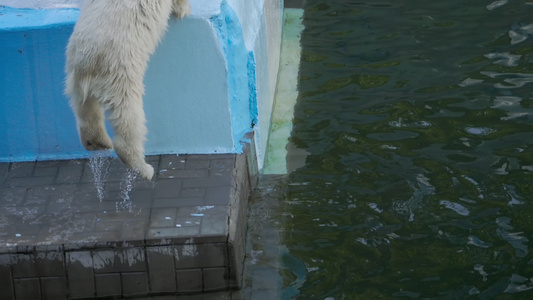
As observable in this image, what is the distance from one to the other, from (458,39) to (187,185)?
11.5 ft

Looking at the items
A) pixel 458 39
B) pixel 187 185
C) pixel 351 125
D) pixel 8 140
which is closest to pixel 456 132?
pixel 351 125

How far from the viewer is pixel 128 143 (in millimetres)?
4254

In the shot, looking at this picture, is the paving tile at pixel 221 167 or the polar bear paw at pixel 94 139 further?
the paving tile at pixel 221 167

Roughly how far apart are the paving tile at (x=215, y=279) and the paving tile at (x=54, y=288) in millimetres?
747

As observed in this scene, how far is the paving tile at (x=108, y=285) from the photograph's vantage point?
4.28 metres

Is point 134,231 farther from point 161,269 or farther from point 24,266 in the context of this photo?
point 24,266

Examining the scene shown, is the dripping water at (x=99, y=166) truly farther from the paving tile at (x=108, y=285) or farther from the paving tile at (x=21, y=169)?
the paving tile at (x=108, y=285)

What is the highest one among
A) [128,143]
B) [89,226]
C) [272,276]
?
[128,143]

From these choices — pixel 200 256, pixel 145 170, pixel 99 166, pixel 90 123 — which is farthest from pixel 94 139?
pixel 200 256

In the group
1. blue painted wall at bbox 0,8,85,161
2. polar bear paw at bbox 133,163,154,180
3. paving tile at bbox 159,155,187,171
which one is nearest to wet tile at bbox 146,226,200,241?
polar bear paw at bbox 133,163,154,180

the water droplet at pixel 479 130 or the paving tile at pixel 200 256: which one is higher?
the water droplet at pixel 479 130

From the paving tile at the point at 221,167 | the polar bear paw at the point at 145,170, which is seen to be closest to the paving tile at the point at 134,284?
the polar bear paw at the point at 145,170

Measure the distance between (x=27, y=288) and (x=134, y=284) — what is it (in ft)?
1.86

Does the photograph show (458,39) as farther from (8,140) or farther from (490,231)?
(8,140)
